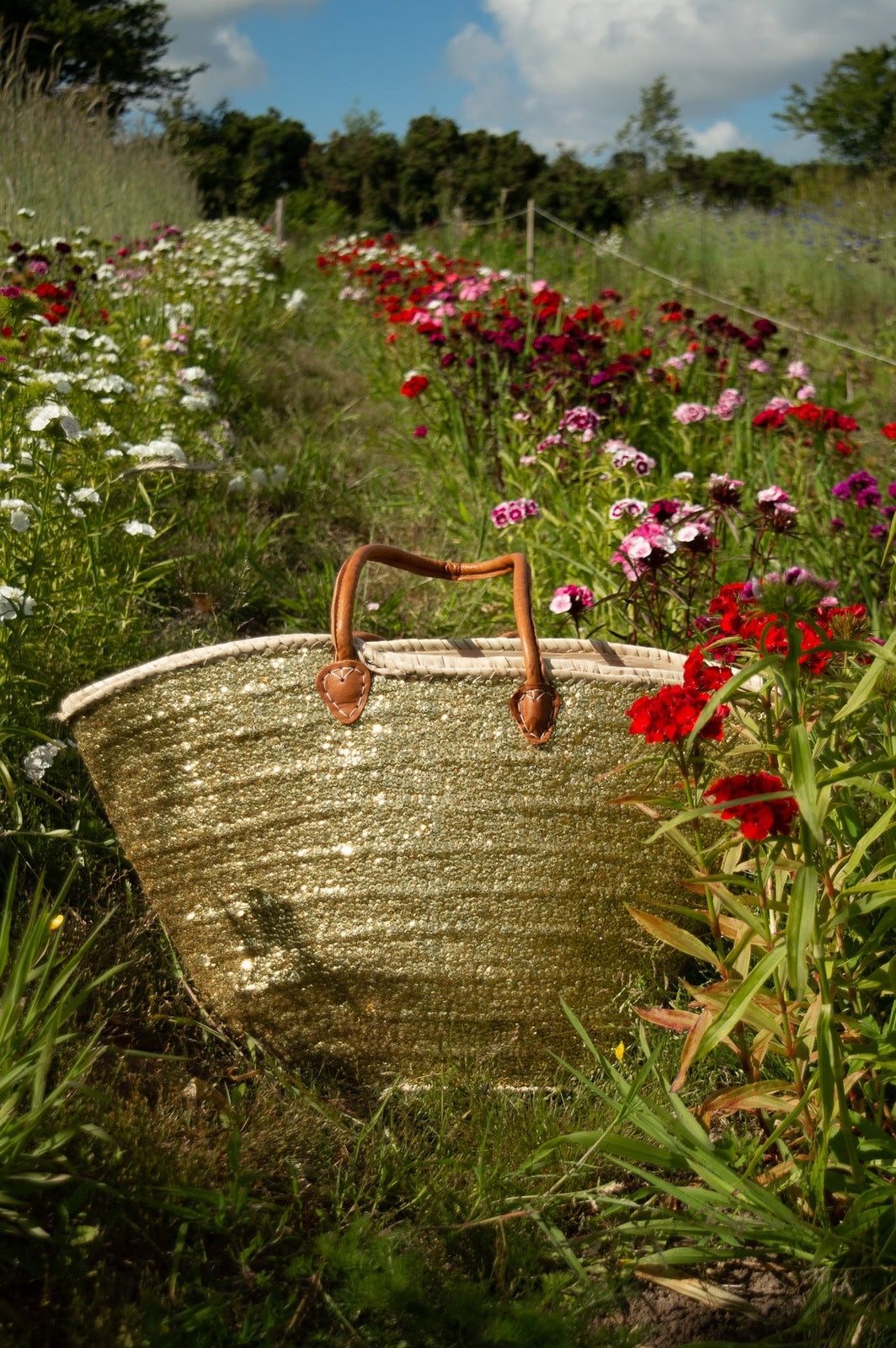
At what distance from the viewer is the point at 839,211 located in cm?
1211

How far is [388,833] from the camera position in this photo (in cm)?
148

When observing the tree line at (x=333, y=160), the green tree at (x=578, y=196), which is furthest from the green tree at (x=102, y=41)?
the green tree at (x=578, y=196)

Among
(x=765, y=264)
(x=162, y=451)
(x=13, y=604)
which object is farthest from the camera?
(x=765, y=264)

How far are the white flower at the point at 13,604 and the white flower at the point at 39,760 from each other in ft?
0.68

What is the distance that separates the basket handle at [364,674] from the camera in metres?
1.43

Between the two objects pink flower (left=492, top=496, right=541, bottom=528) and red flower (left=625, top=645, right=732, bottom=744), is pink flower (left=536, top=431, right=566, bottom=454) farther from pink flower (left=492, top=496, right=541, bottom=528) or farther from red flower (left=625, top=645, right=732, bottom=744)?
red flower (left=625, top=645, right=732, bottom=744)

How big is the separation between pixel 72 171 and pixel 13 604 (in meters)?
4.86

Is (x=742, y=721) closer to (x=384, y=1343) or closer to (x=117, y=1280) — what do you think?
(x=384, y=1343)

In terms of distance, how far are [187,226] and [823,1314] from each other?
8030mm

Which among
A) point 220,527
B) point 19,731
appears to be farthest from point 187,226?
point 19,731

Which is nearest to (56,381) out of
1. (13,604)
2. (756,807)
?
(13,604)

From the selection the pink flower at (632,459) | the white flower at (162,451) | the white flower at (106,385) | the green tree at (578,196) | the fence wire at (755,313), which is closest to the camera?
the white flower at (162,451)

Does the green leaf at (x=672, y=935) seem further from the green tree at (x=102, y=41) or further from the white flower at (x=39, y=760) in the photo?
the green tree at (x=102, y=41)

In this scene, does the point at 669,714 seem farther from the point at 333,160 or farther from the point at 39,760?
the point at 333,160
